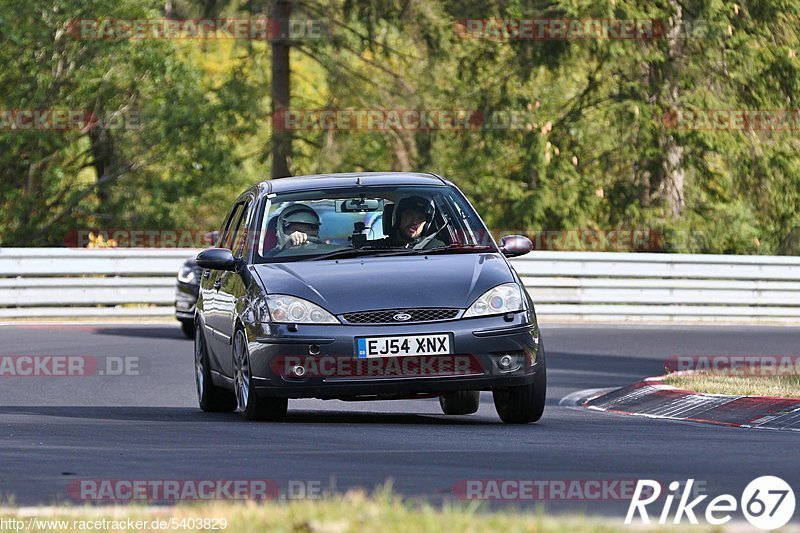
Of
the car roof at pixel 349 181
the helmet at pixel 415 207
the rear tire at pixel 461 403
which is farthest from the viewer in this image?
the rear tire at pixel 461 403

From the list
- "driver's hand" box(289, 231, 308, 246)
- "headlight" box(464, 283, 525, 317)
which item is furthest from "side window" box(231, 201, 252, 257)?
"headlight" box(464, 283, 525, 317)

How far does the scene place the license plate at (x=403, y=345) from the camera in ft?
33.0

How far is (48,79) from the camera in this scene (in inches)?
1373

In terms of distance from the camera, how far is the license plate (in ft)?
33.0

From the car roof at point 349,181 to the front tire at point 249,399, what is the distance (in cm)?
123

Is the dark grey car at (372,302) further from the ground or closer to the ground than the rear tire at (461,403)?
further from the ground

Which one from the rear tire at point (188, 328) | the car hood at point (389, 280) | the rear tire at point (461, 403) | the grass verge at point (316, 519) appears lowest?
the rear tire at point (188, 328)

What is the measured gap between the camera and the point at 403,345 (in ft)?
33.0

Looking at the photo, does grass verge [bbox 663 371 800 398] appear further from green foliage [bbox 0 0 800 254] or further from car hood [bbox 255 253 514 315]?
green foliage [bbox 0 0 800 254]

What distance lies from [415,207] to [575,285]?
13.4 meters

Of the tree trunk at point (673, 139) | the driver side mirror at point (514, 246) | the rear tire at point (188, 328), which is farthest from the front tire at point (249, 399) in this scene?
the tree trunk at point (673, 139)

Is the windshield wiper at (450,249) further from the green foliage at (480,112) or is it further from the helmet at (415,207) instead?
the green foliage at (480,112)

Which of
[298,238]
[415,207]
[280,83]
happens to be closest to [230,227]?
[298,238]

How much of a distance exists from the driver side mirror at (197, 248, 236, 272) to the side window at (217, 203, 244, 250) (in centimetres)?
110
